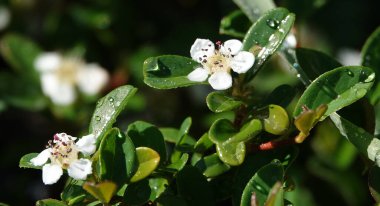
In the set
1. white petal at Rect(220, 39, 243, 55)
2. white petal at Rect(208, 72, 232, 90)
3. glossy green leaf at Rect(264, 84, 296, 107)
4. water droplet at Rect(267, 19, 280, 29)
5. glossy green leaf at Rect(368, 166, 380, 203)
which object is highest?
water droplet at Rect(267, 19, 280, 29)

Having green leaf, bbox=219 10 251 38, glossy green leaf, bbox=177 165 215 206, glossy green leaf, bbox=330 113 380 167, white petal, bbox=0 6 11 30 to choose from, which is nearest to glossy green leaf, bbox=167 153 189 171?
glossy green leaf, bbox=177 165 215 206

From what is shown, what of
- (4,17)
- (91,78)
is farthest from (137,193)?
(4,17)

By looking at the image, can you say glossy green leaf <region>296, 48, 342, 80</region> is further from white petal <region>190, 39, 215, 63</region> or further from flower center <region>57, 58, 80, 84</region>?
flower center <region>57, 58, 80, 84</region>

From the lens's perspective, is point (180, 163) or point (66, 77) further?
point (66, 77)

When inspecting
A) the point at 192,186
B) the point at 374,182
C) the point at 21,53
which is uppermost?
the point at 21,53

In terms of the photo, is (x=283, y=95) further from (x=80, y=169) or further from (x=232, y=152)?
(x=80, y=169)

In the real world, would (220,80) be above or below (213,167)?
above
